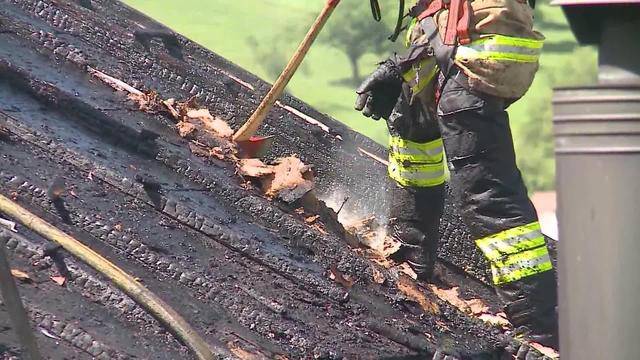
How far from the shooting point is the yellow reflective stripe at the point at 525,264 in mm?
3201

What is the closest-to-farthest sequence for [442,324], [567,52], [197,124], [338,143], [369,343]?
[369,343] → [442,324] → [197,124] → [338,143] → [567,52]

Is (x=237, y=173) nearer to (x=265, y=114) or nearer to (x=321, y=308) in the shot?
(x=265, y=114)

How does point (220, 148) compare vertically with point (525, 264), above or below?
below

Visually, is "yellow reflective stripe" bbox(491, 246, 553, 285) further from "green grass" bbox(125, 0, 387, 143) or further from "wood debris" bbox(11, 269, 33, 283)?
"green grass" bbox(125, 0, 387, 143)

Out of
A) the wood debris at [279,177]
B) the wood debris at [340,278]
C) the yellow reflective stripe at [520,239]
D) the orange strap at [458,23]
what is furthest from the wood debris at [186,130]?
the yellow reflective stripe at [520,239]

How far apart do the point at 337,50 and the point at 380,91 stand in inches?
726

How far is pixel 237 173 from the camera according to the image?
3324 millimetres

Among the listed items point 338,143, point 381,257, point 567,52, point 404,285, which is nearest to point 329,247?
point 404,285

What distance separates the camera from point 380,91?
12.5ft

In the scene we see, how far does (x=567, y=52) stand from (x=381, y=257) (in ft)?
56.8

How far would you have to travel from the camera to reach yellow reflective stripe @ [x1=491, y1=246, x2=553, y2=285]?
3.20m

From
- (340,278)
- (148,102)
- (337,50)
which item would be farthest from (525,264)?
(337,50)

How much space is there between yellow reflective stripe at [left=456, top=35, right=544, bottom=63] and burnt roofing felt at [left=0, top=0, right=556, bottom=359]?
714mm

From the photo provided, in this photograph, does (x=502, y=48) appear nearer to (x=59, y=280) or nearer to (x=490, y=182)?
(x=490, y=182)
